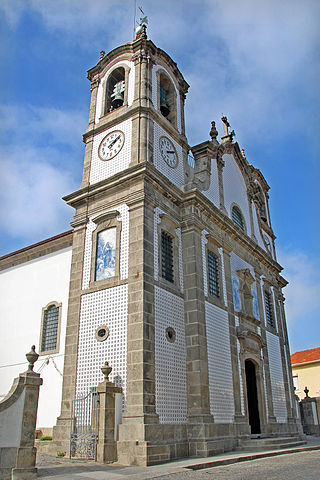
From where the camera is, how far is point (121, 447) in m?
10.8

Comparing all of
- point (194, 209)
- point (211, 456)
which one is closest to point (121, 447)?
point (211, 456)

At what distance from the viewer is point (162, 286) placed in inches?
530

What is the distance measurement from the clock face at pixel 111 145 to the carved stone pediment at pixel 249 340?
8363 millimetres

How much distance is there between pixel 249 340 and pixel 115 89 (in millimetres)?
11912

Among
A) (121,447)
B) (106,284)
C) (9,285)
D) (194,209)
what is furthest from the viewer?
(9,285)

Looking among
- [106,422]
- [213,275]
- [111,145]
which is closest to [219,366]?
[213,275]

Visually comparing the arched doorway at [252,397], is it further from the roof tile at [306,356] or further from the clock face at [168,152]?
the roof tile at [306,356]

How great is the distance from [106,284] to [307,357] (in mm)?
25775

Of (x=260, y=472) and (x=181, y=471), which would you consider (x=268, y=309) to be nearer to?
(x=260, y=472)

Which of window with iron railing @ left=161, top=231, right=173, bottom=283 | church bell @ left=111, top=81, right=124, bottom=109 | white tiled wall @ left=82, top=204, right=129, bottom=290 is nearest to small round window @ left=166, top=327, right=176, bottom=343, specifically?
window with iron railing @ left=161, top=231, right=173, bottom=283

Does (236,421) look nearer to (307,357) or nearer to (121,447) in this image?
(121,447)

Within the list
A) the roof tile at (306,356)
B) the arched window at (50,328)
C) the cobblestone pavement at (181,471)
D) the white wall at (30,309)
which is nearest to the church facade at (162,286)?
the arched window at (50,328)

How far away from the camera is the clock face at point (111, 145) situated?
16156mm

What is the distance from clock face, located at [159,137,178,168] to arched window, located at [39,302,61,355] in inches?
271
